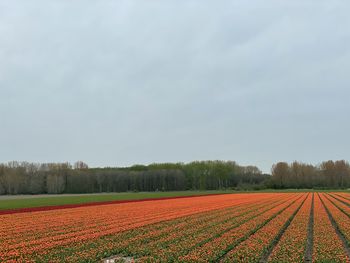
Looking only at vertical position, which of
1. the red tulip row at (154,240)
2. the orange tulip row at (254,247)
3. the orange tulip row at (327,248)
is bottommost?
the orange tulip row at (327,248)

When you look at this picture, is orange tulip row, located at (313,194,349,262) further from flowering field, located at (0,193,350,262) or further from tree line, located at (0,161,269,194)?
tree line, located at (0,161,269,194)

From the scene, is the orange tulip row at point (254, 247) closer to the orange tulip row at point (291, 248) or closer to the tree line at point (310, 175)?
the orange tulip row at point (291, 248)

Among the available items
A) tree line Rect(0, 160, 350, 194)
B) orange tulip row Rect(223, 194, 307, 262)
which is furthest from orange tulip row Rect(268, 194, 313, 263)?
tree line Rect(0, 160, 350, 194)

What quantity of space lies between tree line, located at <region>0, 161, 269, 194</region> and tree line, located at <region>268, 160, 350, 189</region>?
962cm

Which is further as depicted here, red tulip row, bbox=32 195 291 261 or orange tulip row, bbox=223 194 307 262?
red tulip row, bbox=32 195 291 261

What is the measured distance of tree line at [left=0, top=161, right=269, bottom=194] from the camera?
13279cm

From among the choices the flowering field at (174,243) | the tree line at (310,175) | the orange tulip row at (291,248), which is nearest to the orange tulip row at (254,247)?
the flowering field at (174,243)

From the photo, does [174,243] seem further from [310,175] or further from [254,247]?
[310,175]

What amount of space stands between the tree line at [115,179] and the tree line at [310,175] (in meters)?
9.62

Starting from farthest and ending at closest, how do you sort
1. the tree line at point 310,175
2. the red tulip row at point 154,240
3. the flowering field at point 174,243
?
the tree line at point 310,175 < the red tulip row at point 154,240 < the flowering field at point 174,243

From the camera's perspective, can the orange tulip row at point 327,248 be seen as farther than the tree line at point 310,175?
No

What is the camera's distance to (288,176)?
487ft

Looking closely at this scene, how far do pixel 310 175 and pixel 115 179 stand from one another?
275 ft

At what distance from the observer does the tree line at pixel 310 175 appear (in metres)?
142
